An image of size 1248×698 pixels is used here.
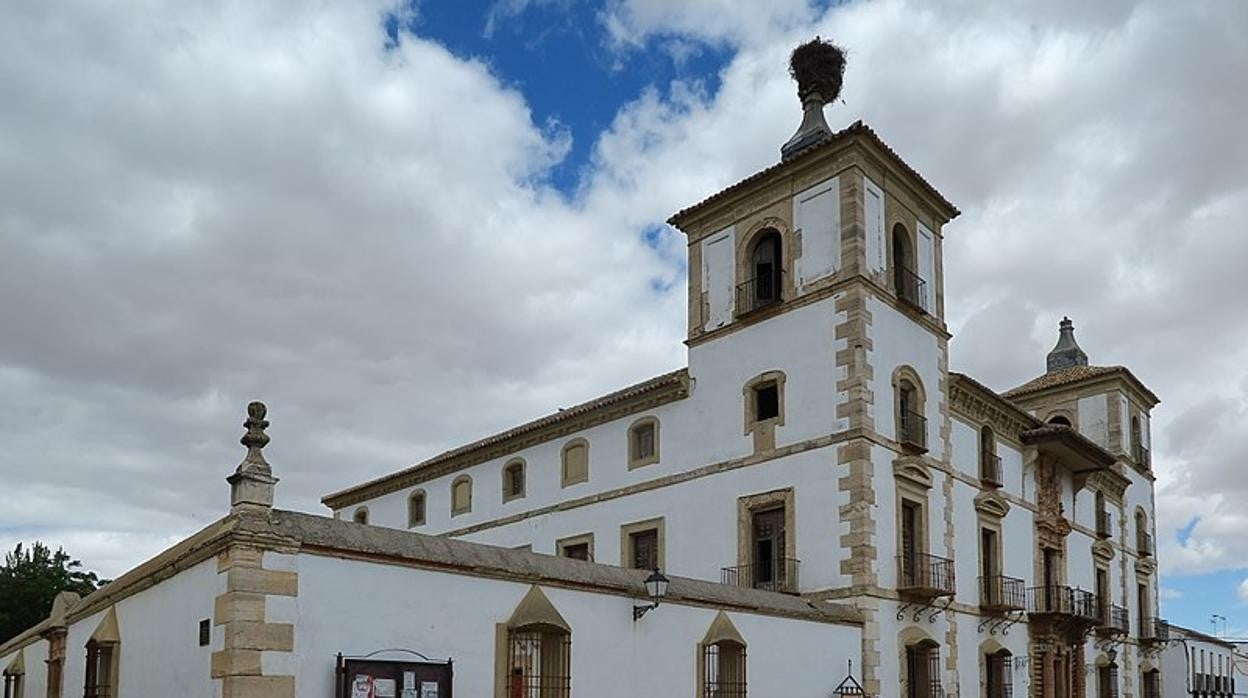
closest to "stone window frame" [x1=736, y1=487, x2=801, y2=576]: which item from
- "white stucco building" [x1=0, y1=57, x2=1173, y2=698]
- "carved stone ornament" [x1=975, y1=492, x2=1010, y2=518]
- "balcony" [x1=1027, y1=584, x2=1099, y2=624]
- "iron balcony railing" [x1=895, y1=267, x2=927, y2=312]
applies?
"white stucco building" [x1=0, y1=57, x2=1173, y2=698]

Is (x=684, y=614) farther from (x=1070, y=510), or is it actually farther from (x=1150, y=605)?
(x=1150, y=605)

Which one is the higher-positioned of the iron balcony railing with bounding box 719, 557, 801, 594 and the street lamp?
the iron balcony railing with bounding box 719, 557, 801, 594

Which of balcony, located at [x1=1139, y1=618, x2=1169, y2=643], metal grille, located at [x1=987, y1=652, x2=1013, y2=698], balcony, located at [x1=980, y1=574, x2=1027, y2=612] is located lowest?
metal grille, located at [x1=987, y1=652, x2=1013, y2=698]

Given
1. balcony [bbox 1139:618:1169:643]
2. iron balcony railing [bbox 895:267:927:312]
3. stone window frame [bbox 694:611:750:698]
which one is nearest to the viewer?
stone window frame [bbox 694:611:750:698]

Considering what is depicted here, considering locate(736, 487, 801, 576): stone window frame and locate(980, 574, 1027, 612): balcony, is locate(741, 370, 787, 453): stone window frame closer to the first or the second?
locate(736, 487, 801, 576): stone window frame

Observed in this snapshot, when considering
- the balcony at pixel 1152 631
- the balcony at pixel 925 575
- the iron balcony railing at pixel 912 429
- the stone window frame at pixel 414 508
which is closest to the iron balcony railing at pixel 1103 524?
the balcony at pixel 1152 631

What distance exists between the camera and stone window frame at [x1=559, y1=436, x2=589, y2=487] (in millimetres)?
31031

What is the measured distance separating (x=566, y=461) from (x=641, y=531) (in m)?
3.98

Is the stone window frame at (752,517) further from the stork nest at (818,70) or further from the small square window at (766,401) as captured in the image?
the stork nest at (818,70)

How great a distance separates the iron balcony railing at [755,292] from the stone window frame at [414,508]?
1475 cm

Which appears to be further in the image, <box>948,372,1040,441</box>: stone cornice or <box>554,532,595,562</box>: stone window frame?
<box>554,532,595,562</box>: stone window frame

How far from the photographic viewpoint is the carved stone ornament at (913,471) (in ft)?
81.5

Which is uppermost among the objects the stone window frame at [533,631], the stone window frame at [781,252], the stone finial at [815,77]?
the stone finial at [815,77]

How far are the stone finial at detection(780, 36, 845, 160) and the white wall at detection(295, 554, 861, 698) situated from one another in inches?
543
